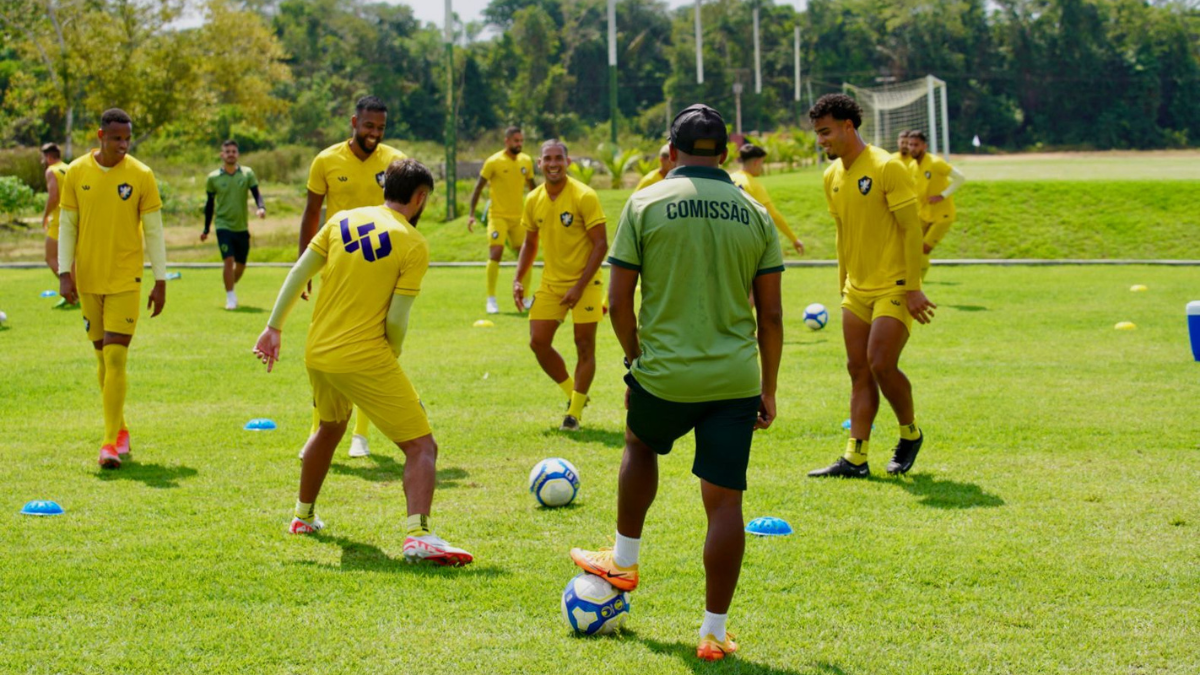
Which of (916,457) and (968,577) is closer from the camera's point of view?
(968,577)

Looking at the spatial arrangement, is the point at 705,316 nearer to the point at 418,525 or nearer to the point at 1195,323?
the point at 418,525

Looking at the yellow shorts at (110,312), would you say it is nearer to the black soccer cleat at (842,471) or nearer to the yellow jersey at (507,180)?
the black soccer cleat at (842,471)

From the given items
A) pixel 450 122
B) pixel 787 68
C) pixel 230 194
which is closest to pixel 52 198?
pixel 230 194

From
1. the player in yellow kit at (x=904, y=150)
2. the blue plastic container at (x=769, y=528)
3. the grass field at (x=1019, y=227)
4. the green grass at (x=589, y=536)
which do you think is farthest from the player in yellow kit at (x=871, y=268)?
the grass field at (x=1019, y=227)

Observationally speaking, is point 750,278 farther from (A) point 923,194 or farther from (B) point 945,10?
(B) point 945,10

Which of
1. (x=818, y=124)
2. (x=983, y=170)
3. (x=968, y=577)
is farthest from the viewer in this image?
(x=983, y=170)

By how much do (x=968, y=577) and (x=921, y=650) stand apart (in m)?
1.01

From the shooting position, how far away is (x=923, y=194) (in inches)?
658

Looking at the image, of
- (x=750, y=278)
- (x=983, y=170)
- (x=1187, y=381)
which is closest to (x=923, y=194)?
(x=1187, y=381)

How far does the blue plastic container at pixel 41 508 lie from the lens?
682 centimetres

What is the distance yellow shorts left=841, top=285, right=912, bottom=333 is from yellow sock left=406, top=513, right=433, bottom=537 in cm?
321

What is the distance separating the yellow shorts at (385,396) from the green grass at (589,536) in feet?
2.20

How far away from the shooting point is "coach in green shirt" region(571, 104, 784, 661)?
4.64m

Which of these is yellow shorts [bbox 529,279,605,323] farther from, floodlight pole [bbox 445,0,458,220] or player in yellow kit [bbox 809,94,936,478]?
floodlight pole [bbox 445,0,458,220]
